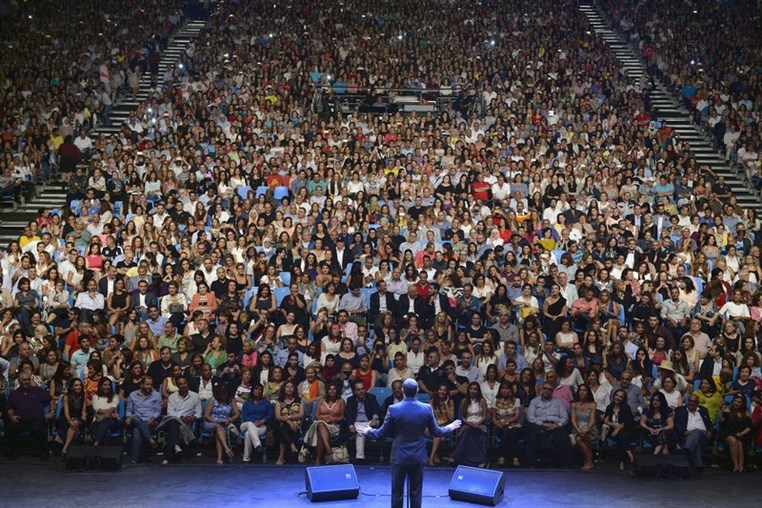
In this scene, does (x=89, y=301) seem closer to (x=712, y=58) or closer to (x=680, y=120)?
(x=680, y=120)

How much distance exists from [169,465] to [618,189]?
8.40 metres

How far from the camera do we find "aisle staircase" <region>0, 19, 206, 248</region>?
16.5 metres

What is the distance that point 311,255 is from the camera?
13.5 meters

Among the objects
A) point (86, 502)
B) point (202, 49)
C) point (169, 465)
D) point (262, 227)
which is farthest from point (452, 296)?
point (202, 49)

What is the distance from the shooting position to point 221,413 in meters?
10.9

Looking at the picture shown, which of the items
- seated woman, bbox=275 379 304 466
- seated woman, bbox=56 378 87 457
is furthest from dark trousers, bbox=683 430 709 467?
seated woman, bbox=56 378 87 457

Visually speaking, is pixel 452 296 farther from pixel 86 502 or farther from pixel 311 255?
pixel 86 502

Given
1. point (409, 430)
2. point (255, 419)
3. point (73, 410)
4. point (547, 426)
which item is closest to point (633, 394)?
point (547, 426)

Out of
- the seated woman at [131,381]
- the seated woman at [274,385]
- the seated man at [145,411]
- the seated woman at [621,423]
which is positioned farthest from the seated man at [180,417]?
the seated woman at [621,423]

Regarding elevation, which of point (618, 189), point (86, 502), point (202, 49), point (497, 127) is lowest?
point (86, 502)

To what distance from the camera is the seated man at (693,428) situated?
10.5 meters

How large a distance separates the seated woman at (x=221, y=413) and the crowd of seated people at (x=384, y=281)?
0.11 feet

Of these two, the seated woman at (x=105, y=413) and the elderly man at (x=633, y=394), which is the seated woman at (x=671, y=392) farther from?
the seated woman at (x=105, y=413)

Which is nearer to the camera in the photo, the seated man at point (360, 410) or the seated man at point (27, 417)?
the seated man at point (27, 417)
